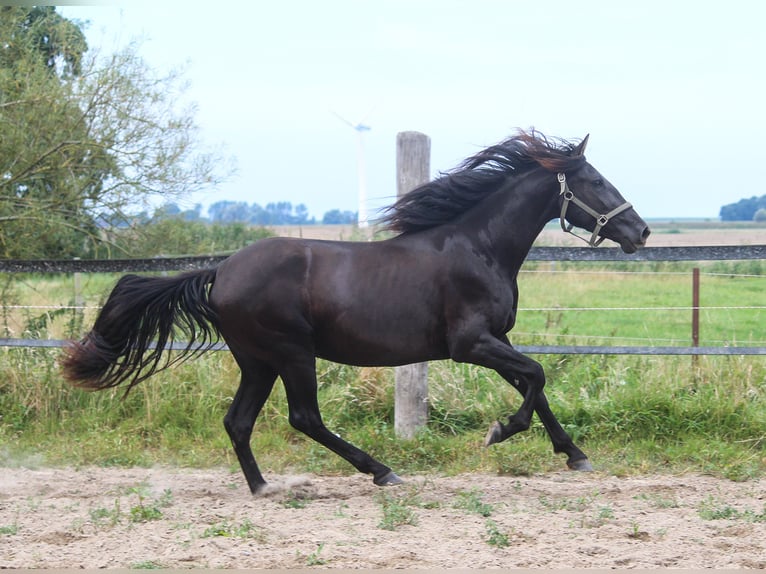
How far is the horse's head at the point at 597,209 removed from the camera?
5125 mm

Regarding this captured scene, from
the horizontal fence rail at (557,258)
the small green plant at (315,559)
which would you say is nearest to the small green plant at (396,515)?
the small green plant at (315,559)

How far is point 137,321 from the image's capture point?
5.20 metres

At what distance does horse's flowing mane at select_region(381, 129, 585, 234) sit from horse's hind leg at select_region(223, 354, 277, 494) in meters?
1.24

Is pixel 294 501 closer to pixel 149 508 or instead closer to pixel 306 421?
pixel 306 421

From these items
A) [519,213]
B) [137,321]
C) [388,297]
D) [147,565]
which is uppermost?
[519,213]

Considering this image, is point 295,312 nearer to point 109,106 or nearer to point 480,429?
point 480,429

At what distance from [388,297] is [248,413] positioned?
45.1 inches

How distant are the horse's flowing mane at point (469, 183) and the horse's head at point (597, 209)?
0.30 feet

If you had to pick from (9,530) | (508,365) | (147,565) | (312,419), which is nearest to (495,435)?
(508,365)

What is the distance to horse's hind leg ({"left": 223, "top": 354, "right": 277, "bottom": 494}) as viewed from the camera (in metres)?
5.08

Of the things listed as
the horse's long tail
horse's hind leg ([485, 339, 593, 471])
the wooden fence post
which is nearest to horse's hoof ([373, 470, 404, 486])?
horse's hind leg ([485, 339, 593, 471])

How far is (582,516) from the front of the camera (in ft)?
14.0

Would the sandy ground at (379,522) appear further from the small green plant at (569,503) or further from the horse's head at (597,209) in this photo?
the horse's head at (597,209)

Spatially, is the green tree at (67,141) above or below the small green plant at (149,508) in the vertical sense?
above
